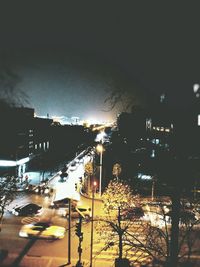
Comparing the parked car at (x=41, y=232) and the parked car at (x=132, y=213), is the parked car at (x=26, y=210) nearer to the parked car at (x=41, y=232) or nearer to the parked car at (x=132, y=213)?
the parked car at (x=41, y=232)

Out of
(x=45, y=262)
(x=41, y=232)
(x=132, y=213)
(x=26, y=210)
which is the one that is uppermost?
(x=132, y=213)

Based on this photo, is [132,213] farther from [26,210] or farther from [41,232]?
[26,210]

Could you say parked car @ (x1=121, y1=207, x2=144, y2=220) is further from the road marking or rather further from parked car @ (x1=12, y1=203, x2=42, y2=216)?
parked car @ (x1=12, y1=203, x2=42, y2=216)

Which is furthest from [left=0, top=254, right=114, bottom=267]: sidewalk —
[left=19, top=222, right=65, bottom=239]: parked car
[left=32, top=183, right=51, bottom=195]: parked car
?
[left=32, top=183, right=51, bottom=195]: parked car

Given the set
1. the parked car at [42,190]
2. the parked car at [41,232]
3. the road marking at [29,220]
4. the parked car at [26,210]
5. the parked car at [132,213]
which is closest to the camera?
the parked car at [41,232]

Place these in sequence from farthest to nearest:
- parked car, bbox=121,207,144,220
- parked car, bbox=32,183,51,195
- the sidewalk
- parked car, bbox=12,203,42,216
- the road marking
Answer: parked car, bbox=32,183,51,195 → parked car, bbox=12,203,42,216 → the road marking → parked car, bbox=121,207,144,220 → the sidewalk

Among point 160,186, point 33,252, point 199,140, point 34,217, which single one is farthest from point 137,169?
point 33,252

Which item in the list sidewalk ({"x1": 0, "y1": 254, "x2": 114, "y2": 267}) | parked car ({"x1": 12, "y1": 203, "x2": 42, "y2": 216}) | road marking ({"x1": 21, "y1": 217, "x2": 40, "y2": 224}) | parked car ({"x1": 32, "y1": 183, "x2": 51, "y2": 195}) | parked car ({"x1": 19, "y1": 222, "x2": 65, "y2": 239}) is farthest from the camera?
parked car ({"x1": 32, "y1": 183, "x2": 51, "y2": 195})

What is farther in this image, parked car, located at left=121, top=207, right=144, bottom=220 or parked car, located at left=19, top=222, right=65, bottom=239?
parked car, located at left=121, top=207, right=144, bottom=220

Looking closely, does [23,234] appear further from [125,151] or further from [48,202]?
[125,151]

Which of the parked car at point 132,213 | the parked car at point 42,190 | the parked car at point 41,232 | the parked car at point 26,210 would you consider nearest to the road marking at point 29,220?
the parked car at point 26,210

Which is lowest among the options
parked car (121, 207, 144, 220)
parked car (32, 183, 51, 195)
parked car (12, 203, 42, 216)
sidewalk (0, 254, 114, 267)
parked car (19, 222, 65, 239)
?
sidewalk (0, 254, 114, 267)

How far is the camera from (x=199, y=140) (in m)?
39.8

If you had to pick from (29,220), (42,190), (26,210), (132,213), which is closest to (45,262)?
(132,213)
